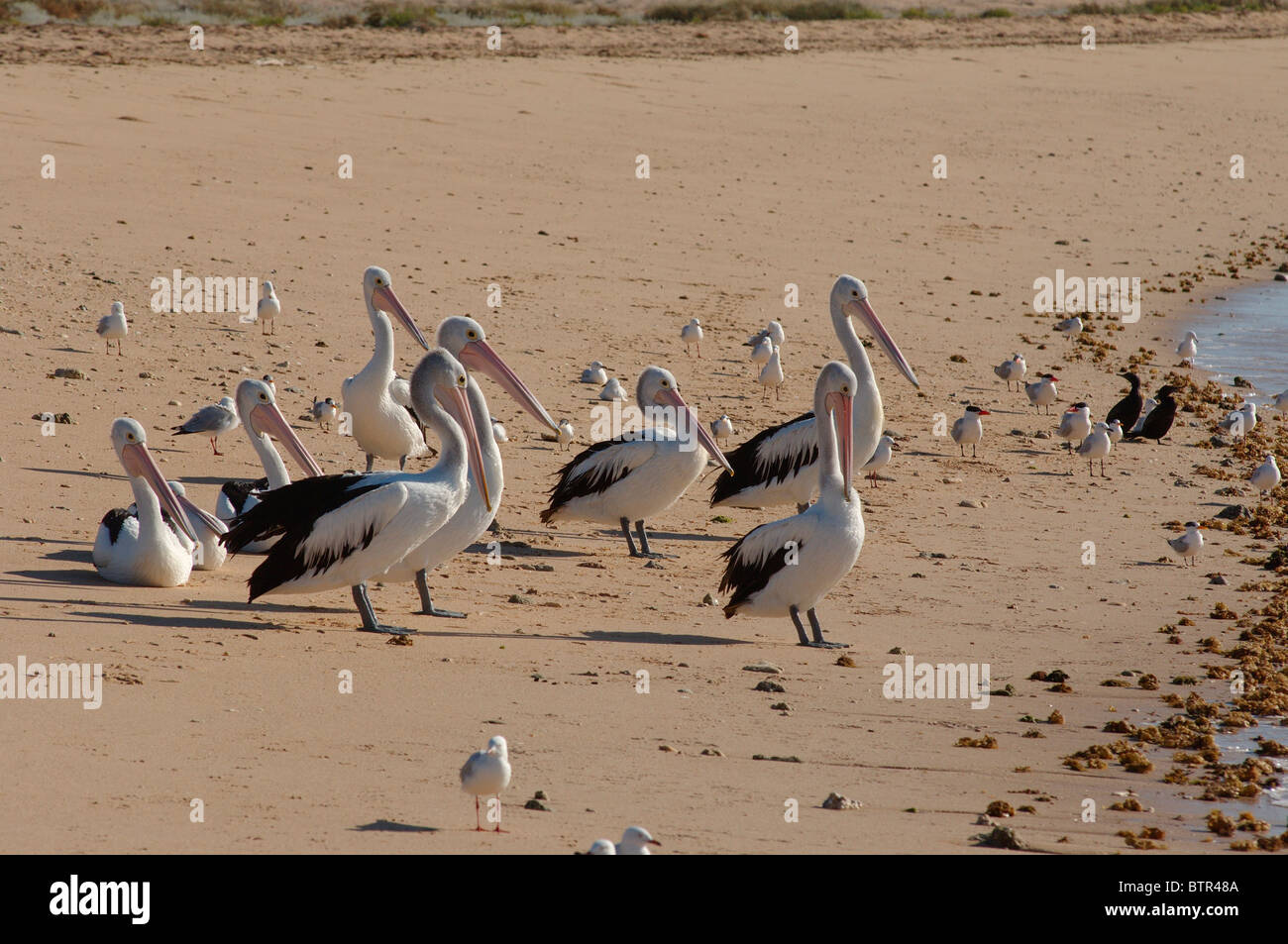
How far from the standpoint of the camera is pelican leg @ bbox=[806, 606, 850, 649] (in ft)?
24.2

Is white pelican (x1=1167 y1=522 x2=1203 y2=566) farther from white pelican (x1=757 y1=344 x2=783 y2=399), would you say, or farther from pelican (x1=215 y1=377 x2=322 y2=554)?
pelican (x1=215 y1=377 x2=322 y2=554)

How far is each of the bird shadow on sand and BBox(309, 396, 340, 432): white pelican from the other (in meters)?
5.61

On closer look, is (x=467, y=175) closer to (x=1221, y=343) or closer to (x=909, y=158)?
(x=909, y=158)

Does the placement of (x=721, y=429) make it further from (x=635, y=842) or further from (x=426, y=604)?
(x=635, y=842)

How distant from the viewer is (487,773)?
187 inches

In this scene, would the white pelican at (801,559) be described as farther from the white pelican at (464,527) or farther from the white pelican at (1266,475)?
the white pelican at (1266,475)

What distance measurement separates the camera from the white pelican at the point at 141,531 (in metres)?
7.36

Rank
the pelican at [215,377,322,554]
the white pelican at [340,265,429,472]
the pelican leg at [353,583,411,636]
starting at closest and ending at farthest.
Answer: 1. the pelican leg at [353,583,411,636]
2. the pelican at [215,377,322,554]
3. the white pelican at [340,265,429,472]

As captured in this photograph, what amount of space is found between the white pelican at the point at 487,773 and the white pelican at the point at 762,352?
7.27 m

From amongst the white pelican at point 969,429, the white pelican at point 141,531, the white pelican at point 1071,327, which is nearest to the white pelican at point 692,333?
the white pelican at point 969,429

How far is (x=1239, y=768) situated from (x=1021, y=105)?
19618 millimetres

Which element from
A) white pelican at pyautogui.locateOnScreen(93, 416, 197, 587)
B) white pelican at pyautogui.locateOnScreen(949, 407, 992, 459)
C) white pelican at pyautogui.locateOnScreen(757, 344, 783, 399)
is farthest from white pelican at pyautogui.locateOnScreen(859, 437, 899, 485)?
white pelican at pyautogui.locateOnScreen(93, 416, 197, 587)
